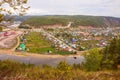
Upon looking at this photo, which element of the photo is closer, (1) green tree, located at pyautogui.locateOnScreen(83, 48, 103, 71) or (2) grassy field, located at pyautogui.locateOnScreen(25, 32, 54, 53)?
(1) green tree, located at pyautogui.locateOnScreen(83, 48, 103, 71)

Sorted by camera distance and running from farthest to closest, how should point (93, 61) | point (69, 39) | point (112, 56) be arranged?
point (69, 39) < point (93, 61) < point (112, 56)

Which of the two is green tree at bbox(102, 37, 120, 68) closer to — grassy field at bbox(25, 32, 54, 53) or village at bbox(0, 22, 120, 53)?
village at bbox(0, 22, 120, 53)

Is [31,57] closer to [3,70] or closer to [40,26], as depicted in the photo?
[3,70]

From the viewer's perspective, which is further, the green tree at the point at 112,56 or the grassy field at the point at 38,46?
the grassy field at the point at 38,46

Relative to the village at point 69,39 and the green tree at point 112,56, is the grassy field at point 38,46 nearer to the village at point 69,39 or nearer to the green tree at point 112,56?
the village at point 69,39

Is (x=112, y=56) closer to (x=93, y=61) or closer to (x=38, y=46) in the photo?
(x=93, y=61)

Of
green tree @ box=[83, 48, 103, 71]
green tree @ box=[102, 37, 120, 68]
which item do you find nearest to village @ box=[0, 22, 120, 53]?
green tree @ box=[83, 48, 103, 71]

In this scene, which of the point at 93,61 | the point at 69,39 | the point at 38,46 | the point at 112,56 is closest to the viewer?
the point at 112,56

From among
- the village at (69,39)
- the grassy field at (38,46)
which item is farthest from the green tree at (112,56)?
the grassy field at (38,46)

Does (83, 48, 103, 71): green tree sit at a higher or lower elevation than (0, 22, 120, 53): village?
higher

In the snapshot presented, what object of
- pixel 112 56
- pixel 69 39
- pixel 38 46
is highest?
pixel 112 56

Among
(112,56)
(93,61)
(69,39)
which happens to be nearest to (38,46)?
(69,39)
